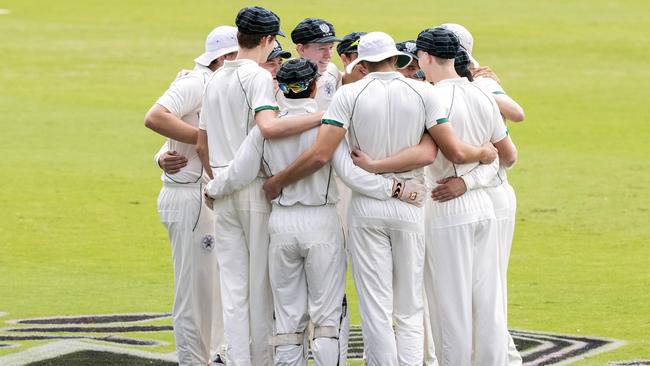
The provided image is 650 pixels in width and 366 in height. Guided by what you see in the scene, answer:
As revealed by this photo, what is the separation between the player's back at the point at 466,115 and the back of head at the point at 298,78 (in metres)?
0.67

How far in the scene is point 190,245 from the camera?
7828 mm

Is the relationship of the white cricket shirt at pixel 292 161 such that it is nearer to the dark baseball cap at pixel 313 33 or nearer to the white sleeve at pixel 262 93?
the white sleeve at pixel 262 93

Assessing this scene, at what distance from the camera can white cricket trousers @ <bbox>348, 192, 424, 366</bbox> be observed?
22.7 ft

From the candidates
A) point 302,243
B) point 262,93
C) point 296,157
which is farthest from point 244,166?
point 302,243

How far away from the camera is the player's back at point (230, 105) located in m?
7.17

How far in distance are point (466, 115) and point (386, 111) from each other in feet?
1.64

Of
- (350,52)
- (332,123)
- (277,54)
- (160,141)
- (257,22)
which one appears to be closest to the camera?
(332,123)

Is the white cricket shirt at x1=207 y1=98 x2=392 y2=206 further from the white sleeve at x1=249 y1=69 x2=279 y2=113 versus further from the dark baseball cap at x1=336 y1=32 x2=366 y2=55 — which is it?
the dark baseball cap at x1=336 y1=32 x2=366 y2=55

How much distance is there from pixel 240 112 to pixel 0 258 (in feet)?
18.2

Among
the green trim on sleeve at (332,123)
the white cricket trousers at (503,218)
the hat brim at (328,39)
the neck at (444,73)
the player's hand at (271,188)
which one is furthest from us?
the hat brim at (328,39)

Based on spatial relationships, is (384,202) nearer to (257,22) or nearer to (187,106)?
(257,22)

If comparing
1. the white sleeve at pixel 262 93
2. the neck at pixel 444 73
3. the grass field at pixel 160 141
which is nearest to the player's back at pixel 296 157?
the white sleeve at pixel 262 93

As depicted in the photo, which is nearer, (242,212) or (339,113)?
(339,113)

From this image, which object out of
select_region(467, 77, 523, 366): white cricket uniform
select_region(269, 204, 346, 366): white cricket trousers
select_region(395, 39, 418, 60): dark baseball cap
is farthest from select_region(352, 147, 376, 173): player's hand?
select_region(395, 39, 418, 60): dark baseball cap
